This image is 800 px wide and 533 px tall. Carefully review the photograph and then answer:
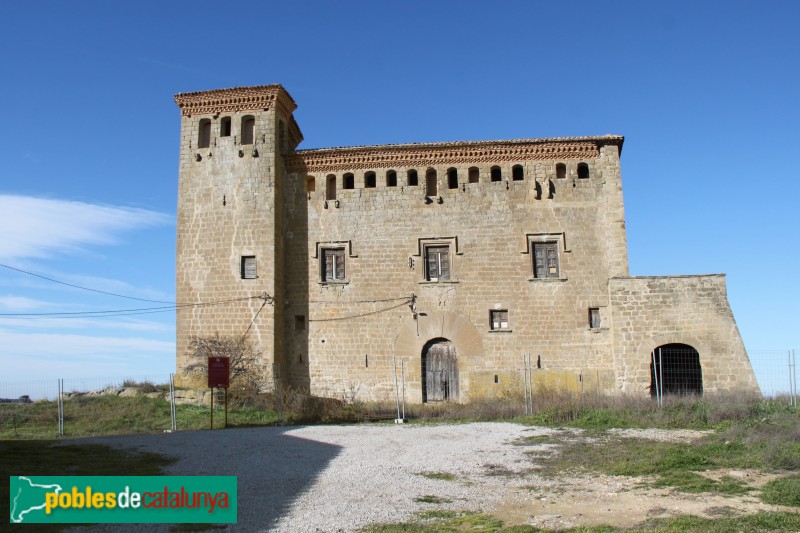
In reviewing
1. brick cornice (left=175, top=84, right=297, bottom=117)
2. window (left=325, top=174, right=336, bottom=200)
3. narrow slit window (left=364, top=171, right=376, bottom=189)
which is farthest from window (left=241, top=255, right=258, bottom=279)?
brick cornice (left=175, top=84, right=297, bottom=117)

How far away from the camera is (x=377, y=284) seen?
24812mm

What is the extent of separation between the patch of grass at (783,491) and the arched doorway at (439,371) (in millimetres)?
14523

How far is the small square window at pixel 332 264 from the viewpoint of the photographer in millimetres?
25250

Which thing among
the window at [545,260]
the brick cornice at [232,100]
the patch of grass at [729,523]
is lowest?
the patch of grass at [729,523]

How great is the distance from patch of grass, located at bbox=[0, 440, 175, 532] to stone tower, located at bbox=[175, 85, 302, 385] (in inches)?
372

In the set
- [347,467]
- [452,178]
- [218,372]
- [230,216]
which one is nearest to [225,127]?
[230,216]

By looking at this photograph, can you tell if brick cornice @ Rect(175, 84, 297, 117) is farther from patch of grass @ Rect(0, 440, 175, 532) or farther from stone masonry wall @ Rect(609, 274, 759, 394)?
patch of grass @ Rect(0, 440, 175, 532)

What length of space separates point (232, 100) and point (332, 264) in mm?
7331

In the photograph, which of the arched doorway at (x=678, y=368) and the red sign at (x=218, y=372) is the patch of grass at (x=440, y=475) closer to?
the red sign at (x=218, y=372)

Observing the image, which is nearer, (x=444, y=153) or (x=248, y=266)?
(x=248, y=266)

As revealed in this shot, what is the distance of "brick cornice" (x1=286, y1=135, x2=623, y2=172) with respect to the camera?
24875 millimetres

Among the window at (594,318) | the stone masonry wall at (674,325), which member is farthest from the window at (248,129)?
the stone masonry wall at (674,325)

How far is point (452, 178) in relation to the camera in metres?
25.7

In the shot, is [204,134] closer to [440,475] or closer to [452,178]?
[452,178]
